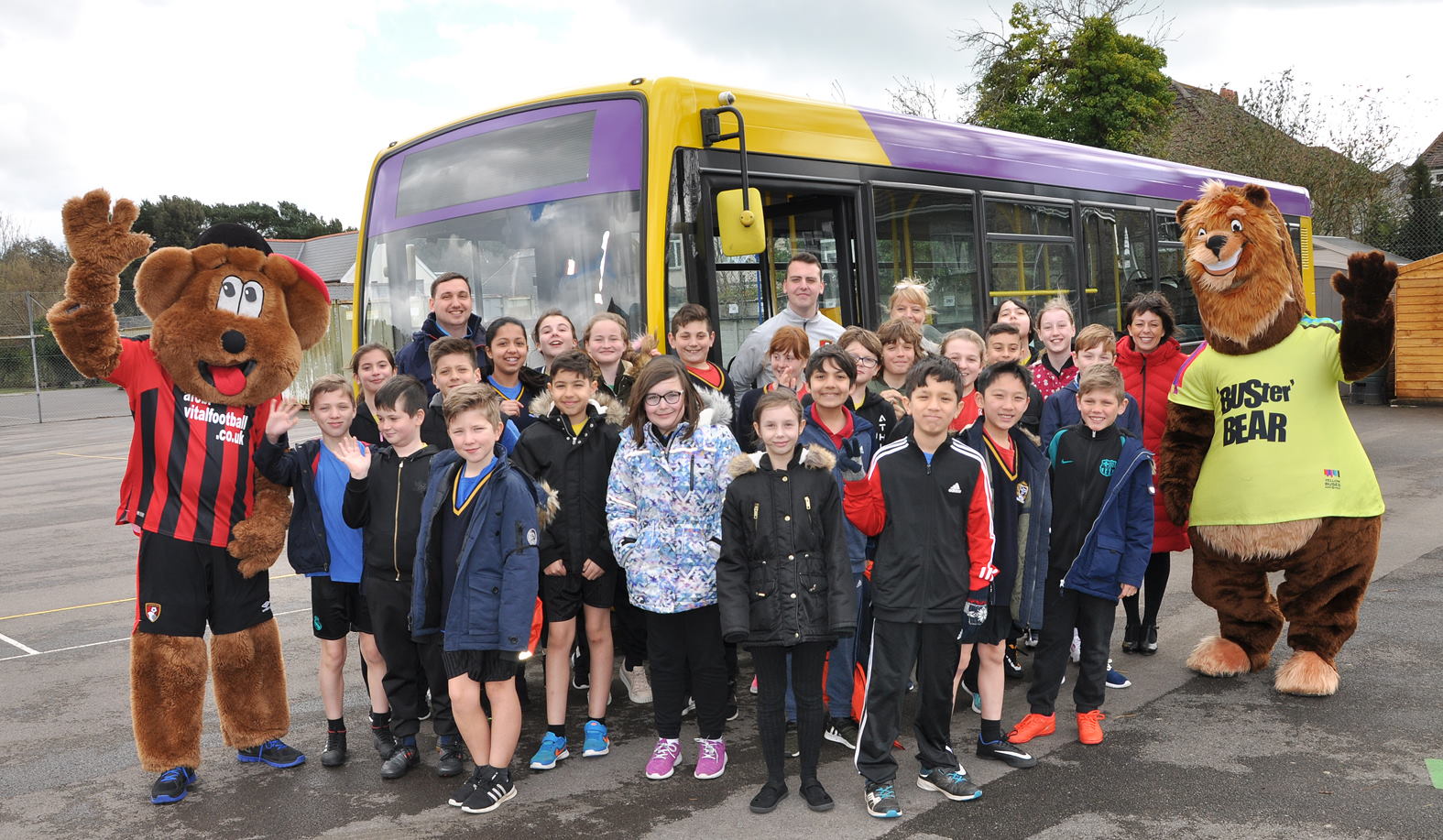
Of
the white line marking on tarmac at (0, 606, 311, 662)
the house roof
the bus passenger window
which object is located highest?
the house roof

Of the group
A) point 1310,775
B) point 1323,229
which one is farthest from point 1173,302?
point 1323,229

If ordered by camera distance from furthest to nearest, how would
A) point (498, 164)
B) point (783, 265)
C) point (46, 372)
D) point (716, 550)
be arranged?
point (46, 372)
point (783, 265)
point (498, 164)
point (716, 550)

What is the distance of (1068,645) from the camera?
4434 mm

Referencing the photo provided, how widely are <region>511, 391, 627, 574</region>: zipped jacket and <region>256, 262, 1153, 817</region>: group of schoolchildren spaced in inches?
0.5

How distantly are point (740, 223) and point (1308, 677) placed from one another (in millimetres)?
3390

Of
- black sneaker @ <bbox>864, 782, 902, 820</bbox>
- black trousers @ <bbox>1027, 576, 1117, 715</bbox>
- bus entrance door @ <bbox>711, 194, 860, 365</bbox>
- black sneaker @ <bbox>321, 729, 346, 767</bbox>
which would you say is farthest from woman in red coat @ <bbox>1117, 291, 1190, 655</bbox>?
black sneaker @ <bbox>321, 729, 346, 767</bbox>

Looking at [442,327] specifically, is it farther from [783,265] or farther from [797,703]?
[797,703]

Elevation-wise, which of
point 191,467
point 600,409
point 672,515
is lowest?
point 672,515

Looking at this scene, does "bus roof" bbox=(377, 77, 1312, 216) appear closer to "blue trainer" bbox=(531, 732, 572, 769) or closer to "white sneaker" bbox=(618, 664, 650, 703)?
"white sneaker" bbox=(618, 664, 650, 703)

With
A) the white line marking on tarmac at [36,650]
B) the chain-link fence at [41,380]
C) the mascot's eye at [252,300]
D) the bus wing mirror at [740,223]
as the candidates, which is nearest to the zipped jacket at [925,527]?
the bus wing mirror at [740,223]

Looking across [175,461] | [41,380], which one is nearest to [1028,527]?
[175,461]

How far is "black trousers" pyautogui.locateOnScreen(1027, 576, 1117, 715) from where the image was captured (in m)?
4.31

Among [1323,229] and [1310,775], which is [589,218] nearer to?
[1310,775]

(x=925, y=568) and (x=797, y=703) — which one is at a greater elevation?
(x=925, y=568)
